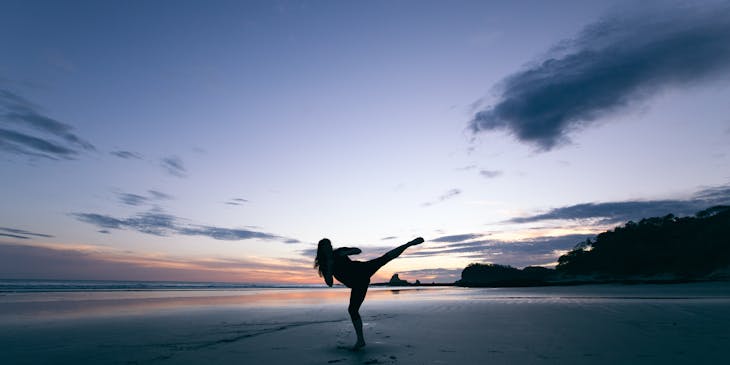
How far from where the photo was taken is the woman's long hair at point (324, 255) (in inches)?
271

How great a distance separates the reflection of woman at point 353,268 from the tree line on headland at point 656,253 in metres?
71.0

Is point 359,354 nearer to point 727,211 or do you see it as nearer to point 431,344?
point 431,344

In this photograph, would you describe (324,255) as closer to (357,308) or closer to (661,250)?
(357,308)

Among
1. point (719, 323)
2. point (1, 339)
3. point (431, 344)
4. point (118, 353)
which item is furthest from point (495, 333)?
point (1, 339)

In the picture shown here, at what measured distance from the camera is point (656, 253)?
86562 millimetres

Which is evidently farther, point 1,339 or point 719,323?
point 719,323

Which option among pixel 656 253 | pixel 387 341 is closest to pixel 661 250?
pixel 656 253

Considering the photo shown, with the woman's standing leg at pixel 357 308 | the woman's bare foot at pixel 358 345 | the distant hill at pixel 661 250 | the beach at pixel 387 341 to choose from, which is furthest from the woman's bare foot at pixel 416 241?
the distant hill at pixel 661 250

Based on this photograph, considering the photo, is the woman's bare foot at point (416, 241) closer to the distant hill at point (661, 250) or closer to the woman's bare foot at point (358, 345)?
the woman's bare foot at point (358, 345)

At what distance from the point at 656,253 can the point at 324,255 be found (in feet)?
354

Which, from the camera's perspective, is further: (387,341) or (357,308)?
(387,341)

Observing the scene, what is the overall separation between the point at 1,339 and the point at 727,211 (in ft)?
402

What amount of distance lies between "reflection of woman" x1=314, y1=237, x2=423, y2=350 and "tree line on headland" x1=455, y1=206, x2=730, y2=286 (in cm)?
7098

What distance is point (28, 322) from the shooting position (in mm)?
11000
